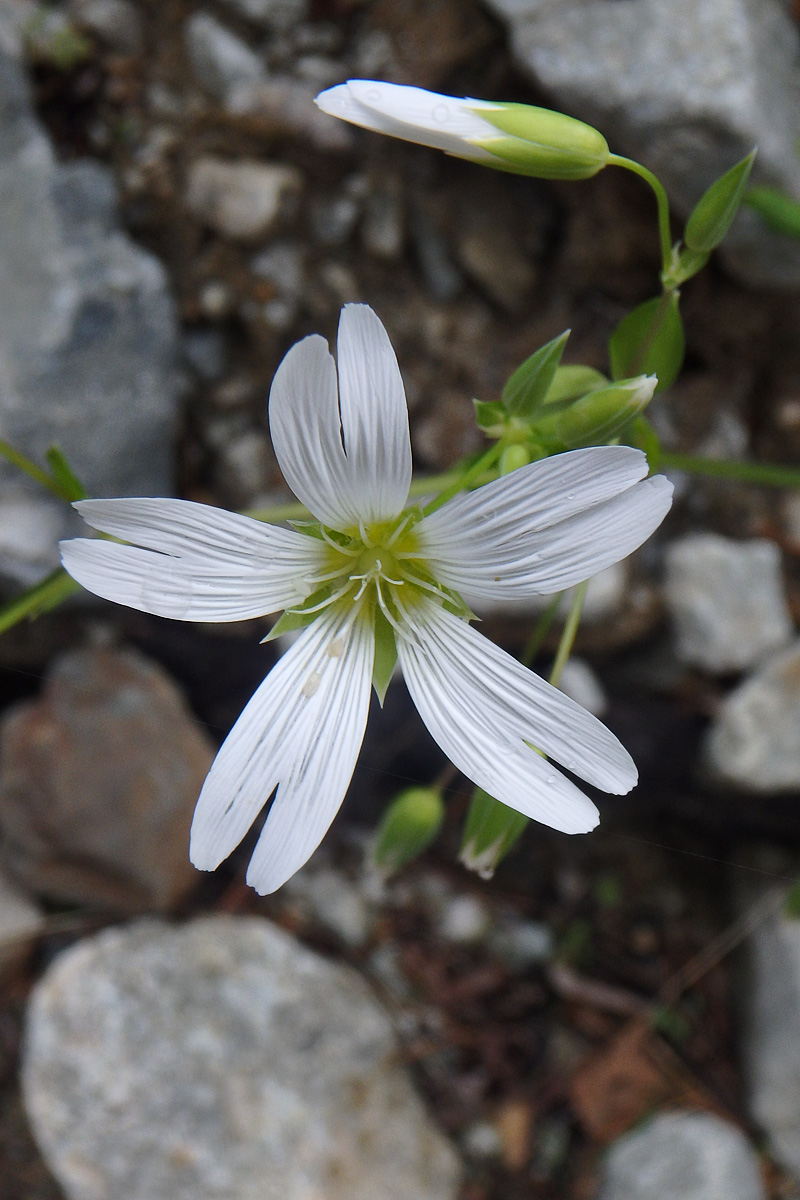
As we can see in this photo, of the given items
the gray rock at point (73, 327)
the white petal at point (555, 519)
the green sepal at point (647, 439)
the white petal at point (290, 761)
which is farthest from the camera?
the gray rock at point (73, 327)

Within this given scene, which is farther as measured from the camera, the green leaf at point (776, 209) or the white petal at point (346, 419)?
the green leaf at point (776, 209)

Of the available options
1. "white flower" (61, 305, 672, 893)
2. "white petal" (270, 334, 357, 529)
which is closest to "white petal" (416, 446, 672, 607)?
"white flower" (61, 305, 672, 893)

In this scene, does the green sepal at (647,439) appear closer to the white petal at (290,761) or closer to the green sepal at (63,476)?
the white petal at (290,761)

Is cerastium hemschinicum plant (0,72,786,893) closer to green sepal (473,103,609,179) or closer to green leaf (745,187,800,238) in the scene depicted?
green sepal (473,103,609,179)

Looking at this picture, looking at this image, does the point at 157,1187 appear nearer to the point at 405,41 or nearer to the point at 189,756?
the point at 189,756

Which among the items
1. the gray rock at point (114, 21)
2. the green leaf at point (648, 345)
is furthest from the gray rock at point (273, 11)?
the green leaf at point (648, 345)

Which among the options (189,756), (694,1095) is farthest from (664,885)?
(189,756)

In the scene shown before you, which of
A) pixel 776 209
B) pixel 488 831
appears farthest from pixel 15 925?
pixel 776 209

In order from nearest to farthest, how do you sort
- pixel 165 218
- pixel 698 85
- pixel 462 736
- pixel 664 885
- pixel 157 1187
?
pixel 462 736 < pixel 698 85 < pixel 157 1187 < pixel 165 218 < pixel 664 885
